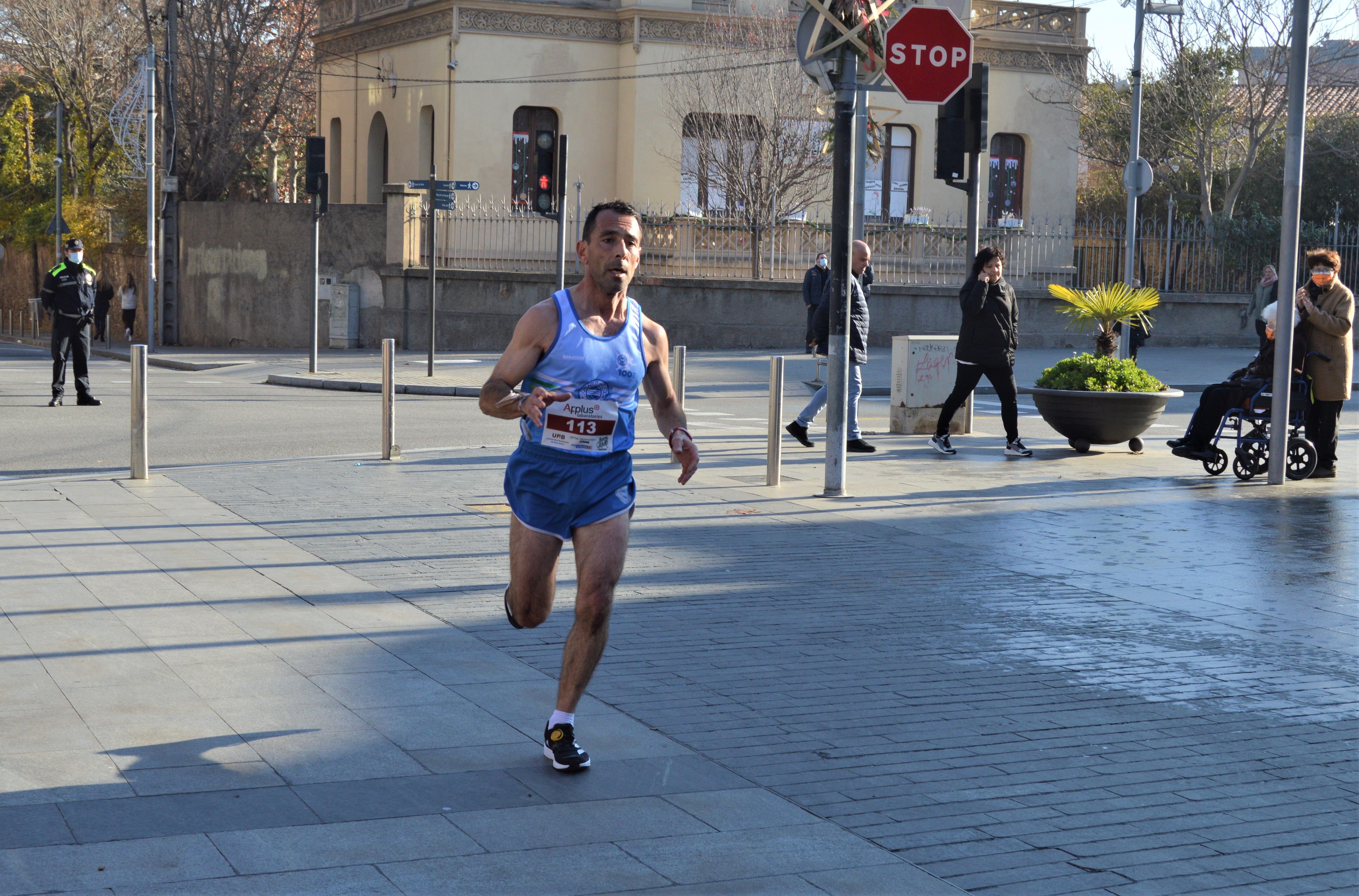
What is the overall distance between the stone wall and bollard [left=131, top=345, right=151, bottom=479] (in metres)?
18.9

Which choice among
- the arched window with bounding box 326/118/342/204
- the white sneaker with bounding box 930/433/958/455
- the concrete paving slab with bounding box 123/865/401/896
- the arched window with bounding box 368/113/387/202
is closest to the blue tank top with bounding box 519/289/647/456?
the concrete paving slab with bounding box 123/865/401/896

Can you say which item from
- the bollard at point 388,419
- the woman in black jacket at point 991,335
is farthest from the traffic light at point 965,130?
the bollard at point 388,419

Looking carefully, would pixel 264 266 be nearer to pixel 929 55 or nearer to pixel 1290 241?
pixel 929 55

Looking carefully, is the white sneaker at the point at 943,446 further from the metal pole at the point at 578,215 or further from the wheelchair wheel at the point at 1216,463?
the metal pole at the point at 578,215

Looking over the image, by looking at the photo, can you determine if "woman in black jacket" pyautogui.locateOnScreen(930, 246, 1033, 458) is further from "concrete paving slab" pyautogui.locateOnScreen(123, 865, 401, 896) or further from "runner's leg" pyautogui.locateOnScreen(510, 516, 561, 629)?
"concrete paving slab" pyautogui.locateOnScreen(123, 865, 401, 896)

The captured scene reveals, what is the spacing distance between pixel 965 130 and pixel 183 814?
10444mm

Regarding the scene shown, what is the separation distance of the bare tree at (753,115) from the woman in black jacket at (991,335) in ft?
57.6

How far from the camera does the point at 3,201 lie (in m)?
50.3

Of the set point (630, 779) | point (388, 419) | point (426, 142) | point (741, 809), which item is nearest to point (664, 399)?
point (630, 779)

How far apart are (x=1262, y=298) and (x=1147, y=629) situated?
18.2m

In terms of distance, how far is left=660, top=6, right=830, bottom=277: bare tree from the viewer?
31562mm

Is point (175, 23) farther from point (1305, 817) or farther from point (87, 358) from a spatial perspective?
point (1305, 817)

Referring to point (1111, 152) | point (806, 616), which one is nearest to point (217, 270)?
point (1111, 152)

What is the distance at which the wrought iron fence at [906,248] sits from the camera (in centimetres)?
2970
